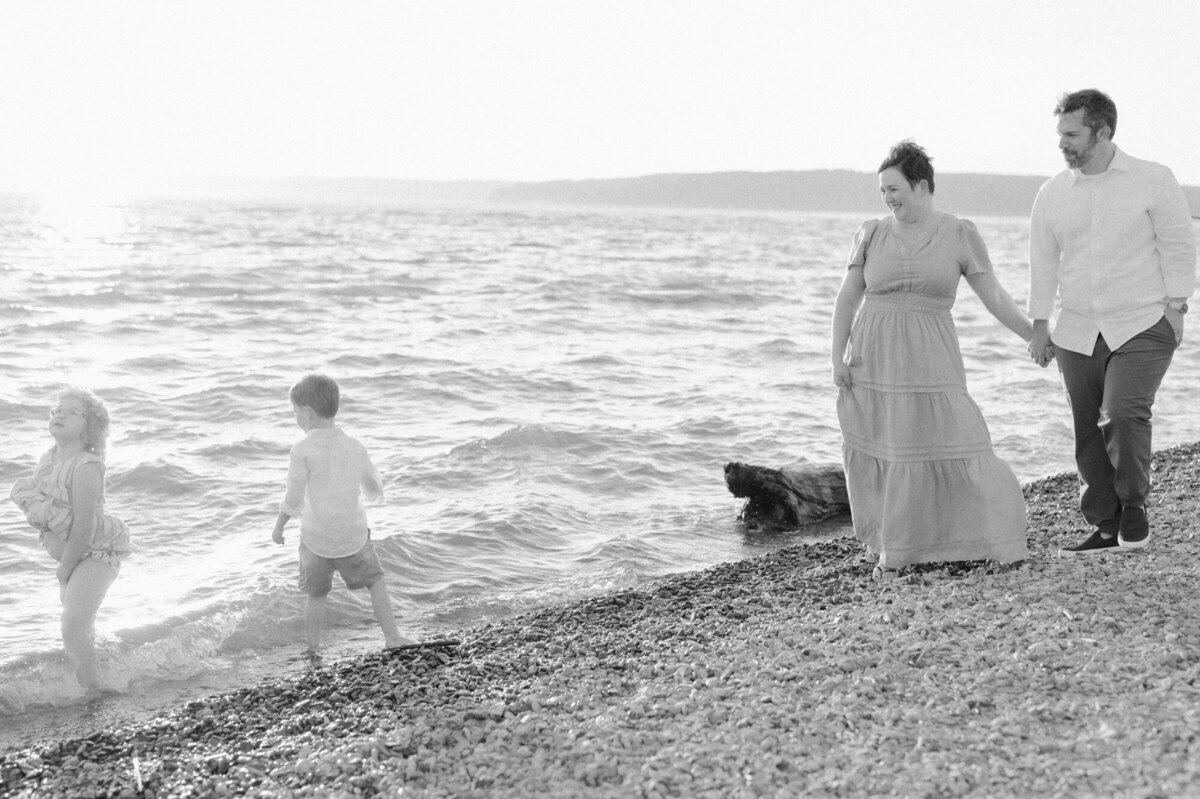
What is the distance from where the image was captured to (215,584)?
7.15 meters

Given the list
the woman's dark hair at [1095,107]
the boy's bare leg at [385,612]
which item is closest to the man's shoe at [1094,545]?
the woman's dark hair at [1095,107]

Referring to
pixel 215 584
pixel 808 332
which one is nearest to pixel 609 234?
pixel 808 332

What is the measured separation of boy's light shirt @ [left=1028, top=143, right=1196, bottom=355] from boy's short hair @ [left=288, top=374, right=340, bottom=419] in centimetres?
348

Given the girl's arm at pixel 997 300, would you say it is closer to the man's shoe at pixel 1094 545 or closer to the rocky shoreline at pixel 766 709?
the man's shoe at pixel 1094 545

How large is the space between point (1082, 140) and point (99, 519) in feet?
16.3

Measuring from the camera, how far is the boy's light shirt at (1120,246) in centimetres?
544

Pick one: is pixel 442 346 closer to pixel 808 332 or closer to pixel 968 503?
pixel 808 332

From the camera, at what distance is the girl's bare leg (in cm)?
545

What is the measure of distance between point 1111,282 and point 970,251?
2.19ft

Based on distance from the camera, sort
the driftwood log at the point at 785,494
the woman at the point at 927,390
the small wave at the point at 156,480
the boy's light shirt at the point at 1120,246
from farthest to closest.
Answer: the small wave at the point at 156,480 < the driftwood log at the point at 785,494 < the woman at the point at 927,390 < the boy's light shirt at the point at 1120,246

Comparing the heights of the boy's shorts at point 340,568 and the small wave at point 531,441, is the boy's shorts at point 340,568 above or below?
above

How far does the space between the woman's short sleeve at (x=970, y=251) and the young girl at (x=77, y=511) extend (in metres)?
4.23

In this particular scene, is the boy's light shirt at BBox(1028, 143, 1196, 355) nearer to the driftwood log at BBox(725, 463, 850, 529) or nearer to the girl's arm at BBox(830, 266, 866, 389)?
the girl's arm at BBox(830, 266, 866, 389)

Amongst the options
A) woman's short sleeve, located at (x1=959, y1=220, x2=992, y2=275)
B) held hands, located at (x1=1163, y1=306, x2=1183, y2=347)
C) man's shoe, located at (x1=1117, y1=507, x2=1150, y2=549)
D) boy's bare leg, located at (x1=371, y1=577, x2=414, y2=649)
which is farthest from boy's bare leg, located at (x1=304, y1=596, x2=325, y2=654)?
held hands, located at (x1=1163, y1=306, x2=1183, y2=347)
